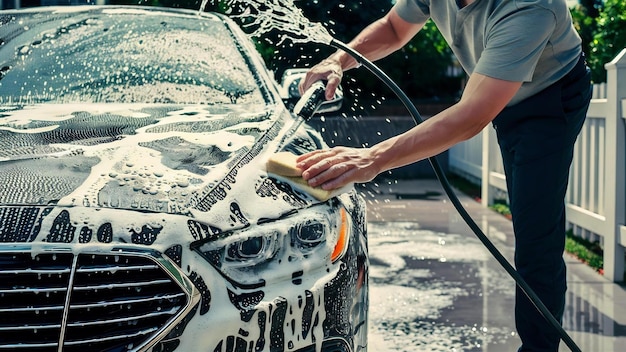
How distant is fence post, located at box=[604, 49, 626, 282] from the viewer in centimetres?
610

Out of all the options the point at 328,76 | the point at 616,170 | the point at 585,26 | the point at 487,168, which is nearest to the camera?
the point at 328,76

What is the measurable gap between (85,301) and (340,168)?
780 millimetres

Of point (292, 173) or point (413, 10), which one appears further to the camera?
point (413, 10)

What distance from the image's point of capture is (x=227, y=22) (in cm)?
445

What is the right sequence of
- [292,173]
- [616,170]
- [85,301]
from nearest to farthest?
[85,301]
[292,173]
[616,170]

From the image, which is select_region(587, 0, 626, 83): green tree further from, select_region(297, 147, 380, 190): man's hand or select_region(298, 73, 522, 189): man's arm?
select_region(297, 147, 380, 190): man's hand

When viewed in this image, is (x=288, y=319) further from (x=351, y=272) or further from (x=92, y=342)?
(x=92, y=342)

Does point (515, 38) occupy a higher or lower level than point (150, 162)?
higher

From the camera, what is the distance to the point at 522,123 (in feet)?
10.3

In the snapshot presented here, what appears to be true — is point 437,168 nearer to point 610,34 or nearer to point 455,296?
point 455,296

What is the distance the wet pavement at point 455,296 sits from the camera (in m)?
4.57

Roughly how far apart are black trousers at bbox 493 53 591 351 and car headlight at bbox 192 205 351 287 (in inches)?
27.4

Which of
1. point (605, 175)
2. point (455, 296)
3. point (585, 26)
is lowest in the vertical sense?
point (455, 296)

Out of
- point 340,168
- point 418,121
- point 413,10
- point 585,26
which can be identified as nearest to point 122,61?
point 413,10
